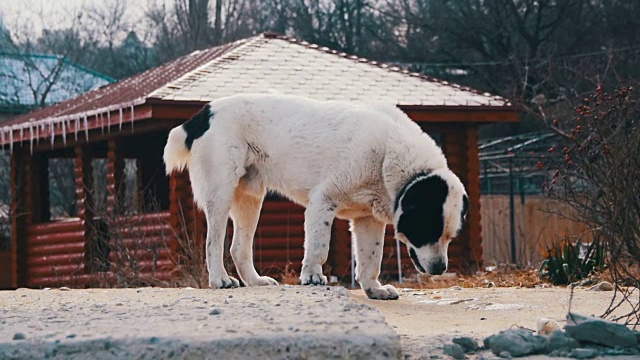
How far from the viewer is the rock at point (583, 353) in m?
6.39

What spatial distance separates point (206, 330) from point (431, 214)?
3.53 meters

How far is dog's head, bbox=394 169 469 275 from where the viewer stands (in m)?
9.12

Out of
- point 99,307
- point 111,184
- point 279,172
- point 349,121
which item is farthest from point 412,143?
point 111,184

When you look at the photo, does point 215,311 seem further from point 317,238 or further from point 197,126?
point 197,126

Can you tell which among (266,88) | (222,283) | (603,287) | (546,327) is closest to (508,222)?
(266,88)

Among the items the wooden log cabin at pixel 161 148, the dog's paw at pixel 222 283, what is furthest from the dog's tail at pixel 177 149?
the wooden log cabin at pixel 161 148

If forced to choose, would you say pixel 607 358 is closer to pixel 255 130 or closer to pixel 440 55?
pixel 255 130

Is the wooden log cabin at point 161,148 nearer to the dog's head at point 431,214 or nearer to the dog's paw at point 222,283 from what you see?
the dog's paw at point 222,283

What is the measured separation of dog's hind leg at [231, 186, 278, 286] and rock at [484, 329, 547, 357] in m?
3.55

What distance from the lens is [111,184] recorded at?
19953 millimetres

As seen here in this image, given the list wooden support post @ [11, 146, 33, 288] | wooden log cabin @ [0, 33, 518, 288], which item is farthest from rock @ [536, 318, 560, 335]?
wooden support post @ [11, 146, 33, 288]

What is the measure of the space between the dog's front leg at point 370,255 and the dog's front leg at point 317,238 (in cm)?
54

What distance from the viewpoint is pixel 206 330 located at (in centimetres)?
596

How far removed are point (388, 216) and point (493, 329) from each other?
6.66 ft
